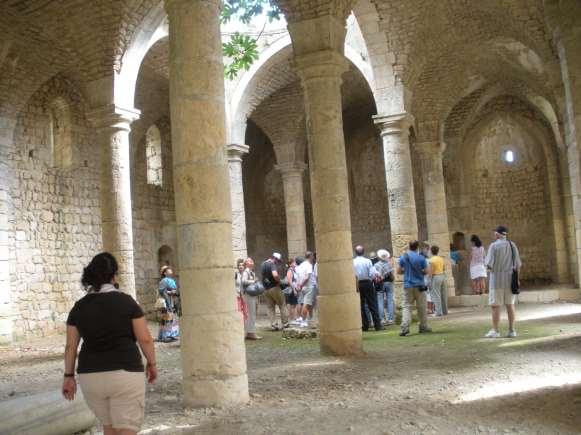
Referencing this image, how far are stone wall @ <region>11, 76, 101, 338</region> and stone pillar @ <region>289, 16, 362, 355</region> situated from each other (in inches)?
314

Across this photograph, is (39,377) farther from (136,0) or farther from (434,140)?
(434,140)

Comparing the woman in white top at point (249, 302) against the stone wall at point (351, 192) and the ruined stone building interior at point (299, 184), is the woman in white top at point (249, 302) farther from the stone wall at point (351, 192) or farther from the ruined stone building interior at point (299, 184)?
the stone wall at point (351, 192)

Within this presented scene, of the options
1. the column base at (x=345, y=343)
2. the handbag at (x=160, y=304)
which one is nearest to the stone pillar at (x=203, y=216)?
the column base at (x=345, y=343)

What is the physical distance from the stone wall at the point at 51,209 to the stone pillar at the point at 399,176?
7534 millimetres

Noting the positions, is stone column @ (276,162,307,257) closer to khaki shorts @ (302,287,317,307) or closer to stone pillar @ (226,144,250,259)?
stone pillar @ (226,144,250,259)

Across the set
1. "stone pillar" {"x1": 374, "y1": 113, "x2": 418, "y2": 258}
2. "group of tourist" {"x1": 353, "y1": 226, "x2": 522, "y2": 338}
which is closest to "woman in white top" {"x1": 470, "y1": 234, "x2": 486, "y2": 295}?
"group of tourist" {"x1": 353, "y1": 226, "x2": 522, "y2": 338}

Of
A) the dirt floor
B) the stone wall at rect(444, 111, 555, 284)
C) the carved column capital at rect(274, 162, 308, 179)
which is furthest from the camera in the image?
the stone wall at rect(444, 111, 555, 284)

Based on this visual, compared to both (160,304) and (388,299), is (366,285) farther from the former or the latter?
(160,304)

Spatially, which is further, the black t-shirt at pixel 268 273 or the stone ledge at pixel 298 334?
the black t-shirt at pixel 268 273

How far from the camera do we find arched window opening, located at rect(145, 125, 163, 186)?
693 inches

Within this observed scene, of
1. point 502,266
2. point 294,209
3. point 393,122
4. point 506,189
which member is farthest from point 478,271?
point 506,189

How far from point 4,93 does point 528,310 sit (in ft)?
38.4

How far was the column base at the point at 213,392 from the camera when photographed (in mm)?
4680

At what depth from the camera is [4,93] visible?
11930 millimetres
